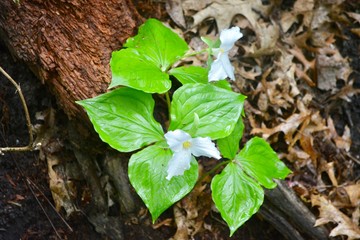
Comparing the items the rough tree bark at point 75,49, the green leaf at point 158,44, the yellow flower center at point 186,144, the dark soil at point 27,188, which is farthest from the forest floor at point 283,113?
the yellow flower center at point 186,144

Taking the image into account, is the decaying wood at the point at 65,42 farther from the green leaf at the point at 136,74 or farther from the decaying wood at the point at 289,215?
the decaying wood at the point at 289,215

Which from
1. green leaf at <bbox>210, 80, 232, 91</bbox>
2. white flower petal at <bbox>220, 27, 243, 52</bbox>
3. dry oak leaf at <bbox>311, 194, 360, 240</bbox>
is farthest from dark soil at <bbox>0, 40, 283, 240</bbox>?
white flower petal at <bbox>220, 27, 243, 52</bbox>

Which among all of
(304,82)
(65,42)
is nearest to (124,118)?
(65,42)

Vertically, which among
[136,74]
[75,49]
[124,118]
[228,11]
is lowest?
[228,11]

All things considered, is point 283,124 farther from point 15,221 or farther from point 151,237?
point 15,221

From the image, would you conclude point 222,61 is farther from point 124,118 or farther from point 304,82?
point 304,82

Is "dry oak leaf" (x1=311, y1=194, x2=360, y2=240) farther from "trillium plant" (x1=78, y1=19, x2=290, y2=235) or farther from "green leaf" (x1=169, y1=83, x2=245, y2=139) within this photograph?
"green leaf" (x1=169, y1=83, x2=245, y2=139)
